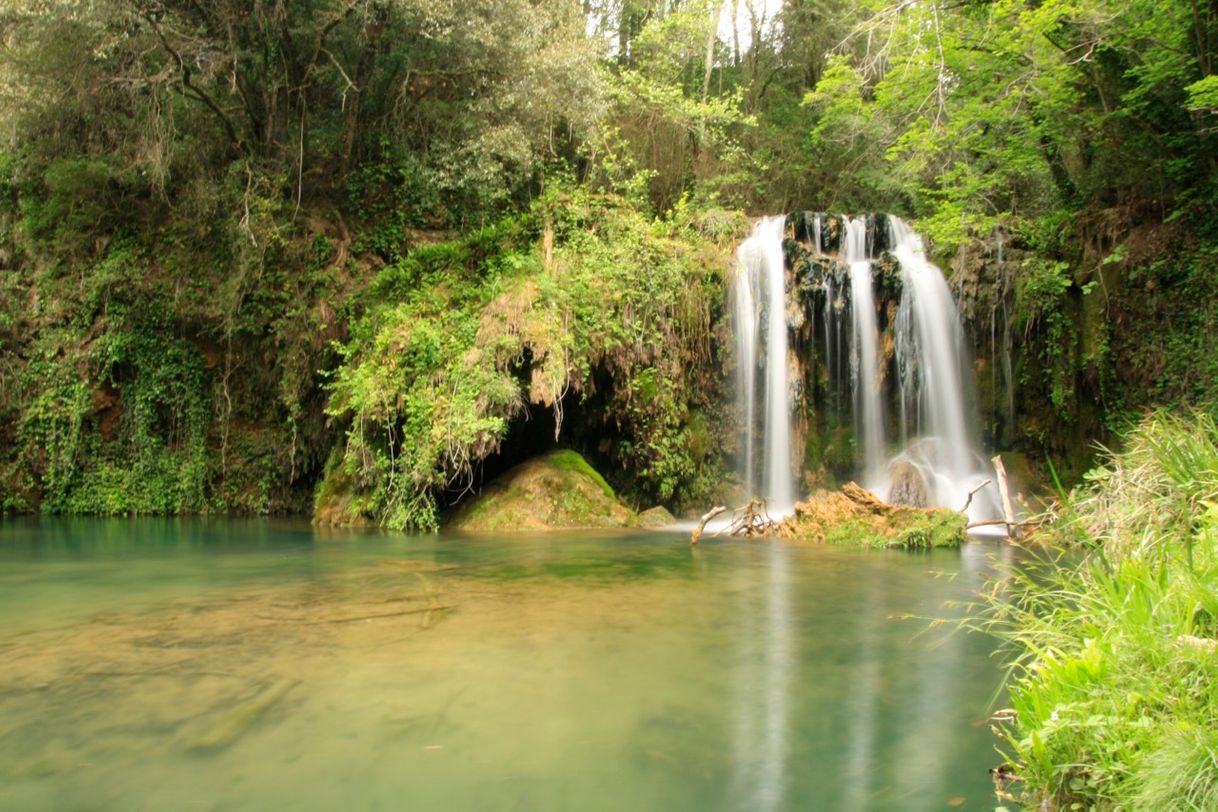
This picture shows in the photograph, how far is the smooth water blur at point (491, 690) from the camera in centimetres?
350

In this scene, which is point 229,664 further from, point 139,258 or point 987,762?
point 139,258

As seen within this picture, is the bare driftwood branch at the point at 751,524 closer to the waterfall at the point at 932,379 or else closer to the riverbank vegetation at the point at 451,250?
the riverbank vegetation at the point at 451,250

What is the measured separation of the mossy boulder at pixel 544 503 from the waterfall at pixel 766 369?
280cm

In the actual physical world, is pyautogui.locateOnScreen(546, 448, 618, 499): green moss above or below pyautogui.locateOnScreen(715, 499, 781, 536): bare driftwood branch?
above

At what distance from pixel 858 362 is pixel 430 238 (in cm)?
843

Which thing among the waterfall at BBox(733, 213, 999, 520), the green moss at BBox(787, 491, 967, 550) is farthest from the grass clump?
the waterfall at BBox(733, 213, 999, 520)

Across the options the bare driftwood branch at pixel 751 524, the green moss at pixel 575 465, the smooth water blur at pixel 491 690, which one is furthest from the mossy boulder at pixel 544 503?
the smooth water blur at pixel 491 690

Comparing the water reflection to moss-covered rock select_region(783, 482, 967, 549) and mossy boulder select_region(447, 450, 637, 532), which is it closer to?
moss-covered rock select_region(783, 482, 967, 549)

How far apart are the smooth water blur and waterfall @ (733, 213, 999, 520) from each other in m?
6.05

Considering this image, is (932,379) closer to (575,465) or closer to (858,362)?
(858,362)

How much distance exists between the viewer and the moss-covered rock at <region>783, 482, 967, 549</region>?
10.3m

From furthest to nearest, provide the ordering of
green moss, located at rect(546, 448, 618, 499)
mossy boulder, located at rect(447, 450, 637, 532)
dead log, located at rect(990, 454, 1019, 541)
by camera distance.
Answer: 1. green moss, located at rect(546, 448, 618, 499)
2. mossy boulder, located at rect(447, 450, 637, 532)
3. dead log, located at rect(990, 454, 1019, 541)

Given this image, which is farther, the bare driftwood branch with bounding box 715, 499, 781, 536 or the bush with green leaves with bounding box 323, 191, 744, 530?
the bush with green leaves with bounding box 323, 191, 744, 530

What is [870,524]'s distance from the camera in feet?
36.0
